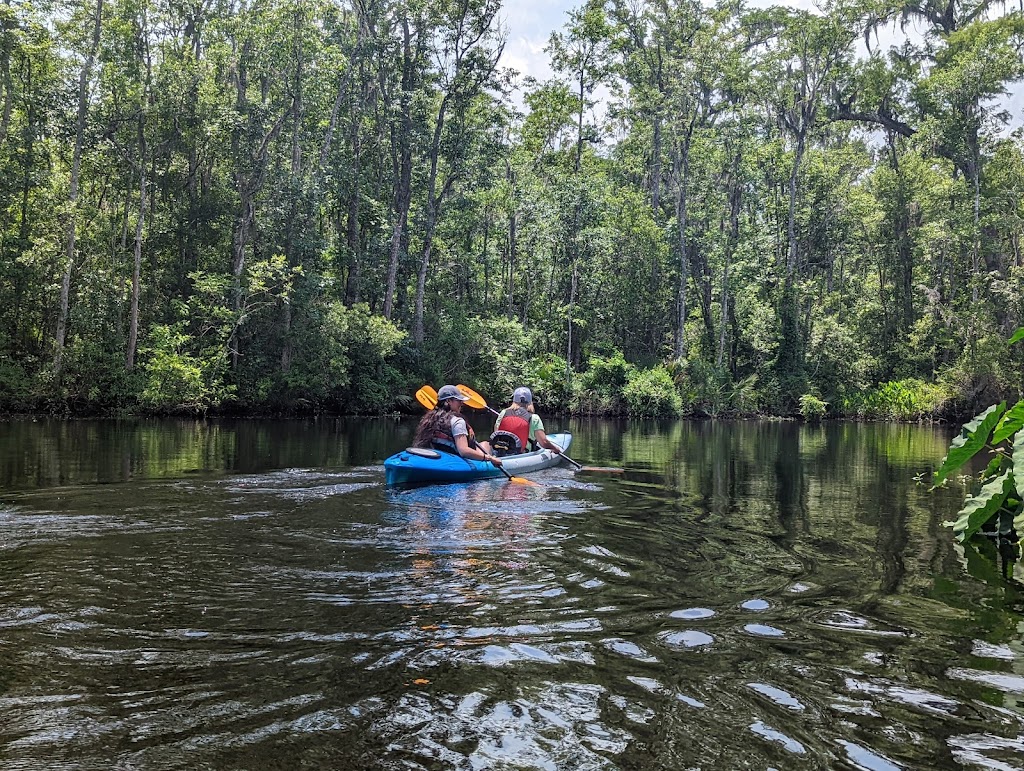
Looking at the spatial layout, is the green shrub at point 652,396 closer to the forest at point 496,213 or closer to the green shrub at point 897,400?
the forest at point 496,213

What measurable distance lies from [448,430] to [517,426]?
242 centimetres

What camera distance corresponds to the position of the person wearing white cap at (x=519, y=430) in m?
12.7

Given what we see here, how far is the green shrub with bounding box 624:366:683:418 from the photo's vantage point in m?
33.2

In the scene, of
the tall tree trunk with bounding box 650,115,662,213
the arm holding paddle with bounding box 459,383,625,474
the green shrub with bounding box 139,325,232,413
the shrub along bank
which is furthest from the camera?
the tall tree trunk with bounding box 650,115,662,213

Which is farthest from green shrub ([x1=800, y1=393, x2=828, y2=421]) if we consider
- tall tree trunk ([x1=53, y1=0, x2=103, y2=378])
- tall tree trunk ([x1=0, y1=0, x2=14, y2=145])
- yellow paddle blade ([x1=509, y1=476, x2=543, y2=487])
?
tall tree trunk ([x1=0, y1=0, x2=14, y2=145])

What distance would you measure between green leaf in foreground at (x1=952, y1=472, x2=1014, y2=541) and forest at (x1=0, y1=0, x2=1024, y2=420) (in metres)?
21.7

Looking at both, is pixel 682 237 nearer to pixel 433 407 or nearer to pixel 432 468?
pixel 433 407

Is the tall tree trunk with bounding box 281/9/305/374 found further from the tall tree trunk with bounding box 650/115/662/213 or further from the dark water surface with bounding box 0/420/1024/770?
the dark water surface with bounding box 0/420/1024/770

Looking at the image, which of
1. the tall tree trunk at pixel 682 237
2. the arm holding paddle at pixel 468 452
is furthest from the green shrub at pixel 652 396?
the arm holding paddle at pixel 468 452

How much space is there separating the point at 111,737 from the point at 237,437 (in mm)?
16322

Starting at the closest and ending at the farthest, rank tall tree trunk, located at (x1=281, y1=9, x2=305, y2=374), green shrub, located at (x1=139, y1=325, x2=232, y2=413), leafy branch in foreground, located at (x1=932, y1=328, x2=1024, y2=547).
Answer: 1. leafy branch in foreground, located at (x1=932, y1=328, x2=1024, y2=547)
2. green shrub, located at (x1=139, y1=325, x2=232, y2=413)
3. tall tree trunk, located at (x1=281, y1=9, x2=305, y2=374)

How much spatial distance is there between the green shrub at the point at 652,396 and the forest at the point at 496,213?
0.71 ft

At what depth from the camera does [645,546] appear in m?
7.05

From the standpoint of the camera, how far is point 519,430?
1298 centimetres
